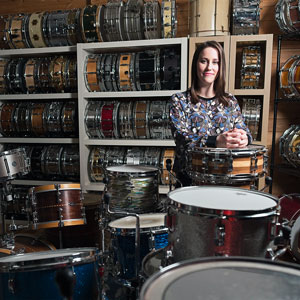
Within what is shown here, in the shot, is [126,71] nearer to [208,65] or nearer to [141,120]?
[141,120]

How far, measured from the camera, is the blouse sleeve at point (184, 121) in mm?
1799

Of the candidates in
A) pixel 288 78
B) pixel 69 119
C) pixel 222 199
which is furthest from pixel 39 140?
pixel 222 199

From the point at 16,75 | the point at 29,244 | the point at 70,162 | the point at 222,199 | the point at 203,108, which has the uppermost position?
the point at 16,75

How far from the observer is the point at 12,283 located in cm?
115

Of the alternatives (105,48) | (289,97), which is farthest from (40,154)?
(289,97)

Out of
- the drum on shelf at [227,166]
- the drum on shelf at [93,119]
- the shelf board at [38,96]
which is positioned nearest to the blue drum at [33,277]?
the drum on shelf at [227,166]

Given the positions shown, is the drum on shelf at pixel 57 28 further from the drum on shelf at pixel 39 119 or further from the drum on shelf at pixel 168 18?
the drum on shelf at pixel 168 18

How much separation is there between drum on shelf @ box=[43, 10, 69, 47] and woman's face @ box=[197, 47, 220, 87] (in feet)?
5.78

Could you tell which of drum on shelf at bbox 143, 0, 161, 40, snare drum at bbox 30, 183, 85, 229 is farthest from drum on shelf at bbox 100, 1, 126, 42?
snare drum at bbox 30, 183, 85, 229

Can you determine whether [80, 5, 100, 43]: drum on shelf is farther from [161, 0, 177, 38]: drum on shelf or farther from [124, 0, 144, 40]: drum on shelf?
[161, 0, 177, 38]: drum on shelf

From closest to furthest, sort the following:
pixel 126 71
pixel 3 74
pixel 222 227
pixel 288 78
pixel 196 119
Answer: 1. pixel 222 227
2. pixel 196 119
3. pixel 288 78
4. pixel 126 71
5. pixel 3 74

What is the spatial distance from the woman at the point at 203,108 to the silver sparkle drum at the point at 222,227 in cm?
74

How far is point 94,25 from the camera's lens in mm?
2893

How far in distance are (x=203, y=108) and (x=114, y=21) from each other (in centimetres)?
149
